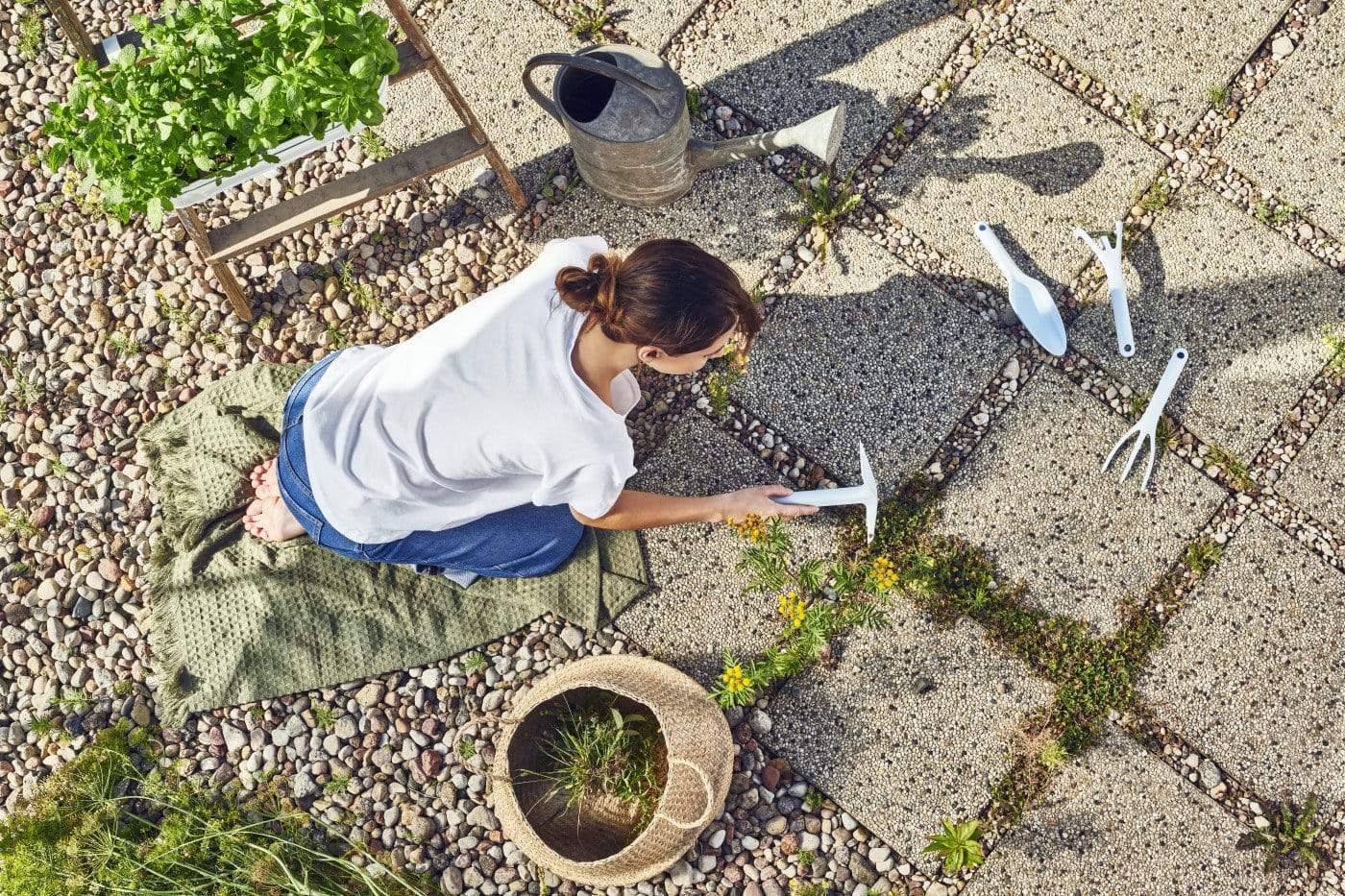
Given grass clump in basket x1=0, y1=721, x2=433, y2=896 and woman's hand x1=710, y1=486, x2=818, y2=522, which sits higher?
woman's hand x1=710, y1=486, x2=818, y2=522

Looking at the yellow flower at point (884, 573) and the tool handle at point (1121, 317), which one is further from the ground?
the tool handle at point (1121, 317)

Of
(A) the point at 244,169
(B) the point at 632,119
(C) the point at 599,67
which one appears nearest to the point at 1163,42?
(B) the point at 632,119

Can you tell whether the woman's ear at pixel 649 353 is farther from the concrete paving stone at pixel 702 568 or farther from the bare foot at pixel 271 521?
the bare foot at pixel 271 521

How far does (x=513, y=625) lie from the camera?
9.97 feet

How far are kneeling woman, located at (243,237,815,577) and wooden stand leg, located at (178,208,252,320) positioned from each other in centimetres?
54

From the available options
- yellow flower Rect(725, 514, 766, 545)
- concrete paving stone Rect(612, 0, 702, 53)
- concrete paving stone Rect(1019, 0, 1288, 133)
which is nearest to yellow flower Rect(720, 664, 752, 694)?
yellow flower Rect(725, 514, 766, 545)

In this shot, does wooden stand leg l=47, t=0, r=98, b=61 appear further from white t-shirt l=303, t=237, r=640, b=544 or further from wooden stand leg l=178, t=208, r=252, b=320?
white t-shirt l=303, t=237, r=640, b=544

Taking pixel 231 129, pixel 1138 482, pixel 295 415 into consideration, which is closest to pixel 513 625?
pixel 295 415

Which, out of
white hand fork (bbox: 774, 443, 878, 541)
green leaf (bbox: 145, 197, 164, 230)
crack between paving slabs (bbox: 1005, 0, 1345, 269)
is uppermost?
crack between paving slabs (bbox: 1005, 0, 1345, 269)

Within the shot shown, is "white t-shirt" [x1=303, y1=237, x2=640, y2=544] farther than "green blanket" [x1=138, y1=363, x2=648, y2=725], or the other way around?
"green blanket" [x1=138, y1=363, x2=648, y2=725]

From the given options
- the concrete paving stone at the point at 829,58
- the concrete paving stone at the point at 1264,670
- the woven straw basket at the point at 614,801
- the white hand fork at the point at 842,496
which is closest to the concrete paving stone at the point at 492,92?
the concrete paving stone at the point at 829,58

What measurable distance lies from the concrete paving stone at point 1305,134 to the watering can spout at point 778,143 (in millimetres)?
1319

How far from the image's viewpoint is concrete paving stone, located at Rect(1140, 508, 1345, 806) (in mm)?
2859

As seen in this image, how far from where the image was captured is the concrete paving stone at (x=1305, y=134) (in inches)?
121
